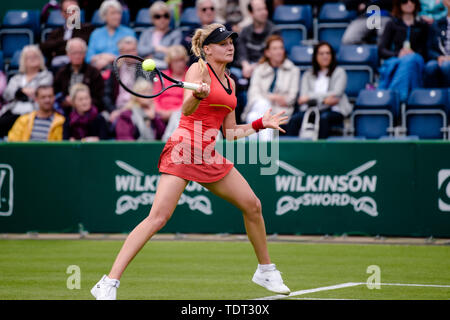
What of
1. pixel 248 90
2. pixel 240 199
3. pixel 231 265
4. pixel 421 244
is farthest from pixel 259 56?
pixel 240 199

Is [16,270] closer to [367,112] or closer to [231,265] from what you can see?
[231,265]

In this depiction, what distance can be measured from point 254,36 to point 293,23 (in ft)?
4.20

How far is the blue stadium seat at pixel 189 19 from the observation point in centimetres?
1554

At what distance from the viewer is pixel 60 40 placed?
1536 centimetres

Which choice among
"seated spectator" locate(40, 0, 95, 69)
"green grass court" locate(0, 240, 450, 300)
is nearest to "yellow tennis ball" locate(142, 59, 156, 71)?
"green grass court" locate(0, 240, 450, 300)

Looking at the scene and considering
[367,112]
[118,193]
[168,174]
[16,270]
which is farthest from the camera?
[367,112]

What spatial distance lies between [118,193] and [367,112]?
3989mm

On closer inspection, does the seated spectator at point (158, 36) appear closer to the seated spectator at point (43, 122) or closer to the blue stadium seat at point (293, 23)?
the blue stadium seat at point (293, 23)

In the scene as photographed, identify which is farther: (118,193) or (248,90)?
(248,90)

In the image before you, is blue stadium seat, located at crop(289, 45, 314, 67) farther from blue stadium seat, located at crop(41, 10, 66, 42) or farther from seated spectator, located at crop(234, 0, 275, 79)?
blue stadium seat, located at crop(41, 10, 66, 42)

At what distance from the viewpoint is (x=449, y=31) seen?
1312 cm

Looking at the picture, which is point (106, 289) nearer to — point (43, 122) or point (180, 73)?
point (180, 73)

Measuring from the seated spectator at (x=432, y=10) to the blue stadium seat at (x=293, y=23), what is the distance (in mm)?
2078

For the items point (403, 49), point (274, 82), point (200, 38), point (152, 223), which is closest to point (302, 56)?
point (274, 82)
